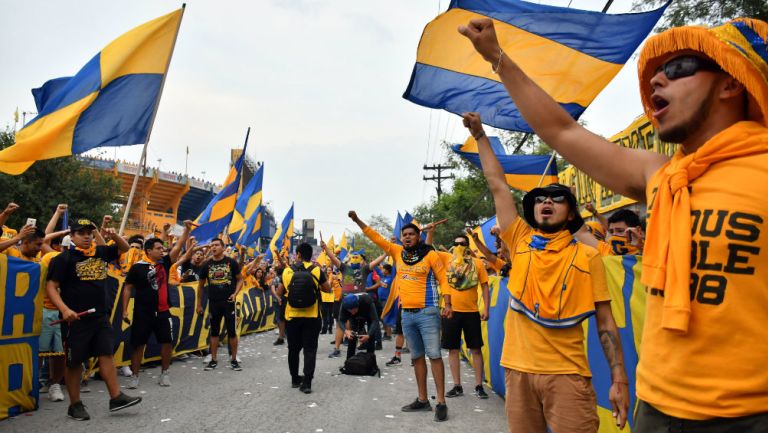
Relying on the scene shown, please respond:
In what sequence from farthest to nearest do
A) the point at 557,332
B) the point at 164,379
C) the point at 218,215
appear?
the point at 218,215
the point at 164,379
the point at 557,332

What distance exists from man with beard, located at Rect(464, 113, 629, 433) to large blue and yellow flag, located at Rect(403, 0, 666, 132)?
1.46m

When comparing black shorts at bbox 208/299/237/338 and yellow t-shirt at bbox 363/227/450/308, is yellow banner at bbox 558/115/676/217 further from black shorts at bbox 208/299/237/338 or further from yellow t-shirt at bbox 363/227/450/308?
black shorts at bbox 208/299/237/338

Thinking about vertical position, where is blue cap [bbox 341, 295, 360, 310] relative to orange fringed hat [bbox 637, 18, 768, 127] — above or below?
below

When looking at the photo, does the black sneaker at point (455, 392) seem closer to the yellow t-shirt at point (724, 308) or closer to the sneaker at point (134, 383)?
the sneaker at point (134, 383)

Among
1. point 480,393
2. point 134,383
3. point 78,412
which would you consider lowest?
point 480,393

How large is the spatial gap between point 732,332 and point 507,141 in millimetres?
30503

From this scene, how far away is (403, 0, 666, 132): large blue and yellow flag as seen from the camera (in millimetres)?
4441

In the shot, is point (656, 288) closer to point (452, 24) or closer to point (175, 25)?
A: point (452, 24)

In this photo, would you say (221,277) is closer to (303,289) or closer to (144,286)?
(144,286)

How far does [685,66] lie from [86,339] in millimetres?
6001

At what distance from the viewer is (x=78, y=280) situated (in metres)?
5.74

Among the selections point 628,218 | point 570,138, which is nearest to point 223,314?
point 628,218

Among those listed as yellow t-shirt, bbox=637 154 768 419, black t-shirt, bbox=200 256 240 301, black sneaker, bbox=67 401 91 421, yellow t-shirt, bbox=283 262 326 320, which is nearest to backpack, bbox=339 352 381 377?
yellow t-shirt, bbox=283 262 326 320

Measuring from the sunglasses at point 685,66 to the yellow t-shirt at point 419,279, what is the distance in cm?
496
